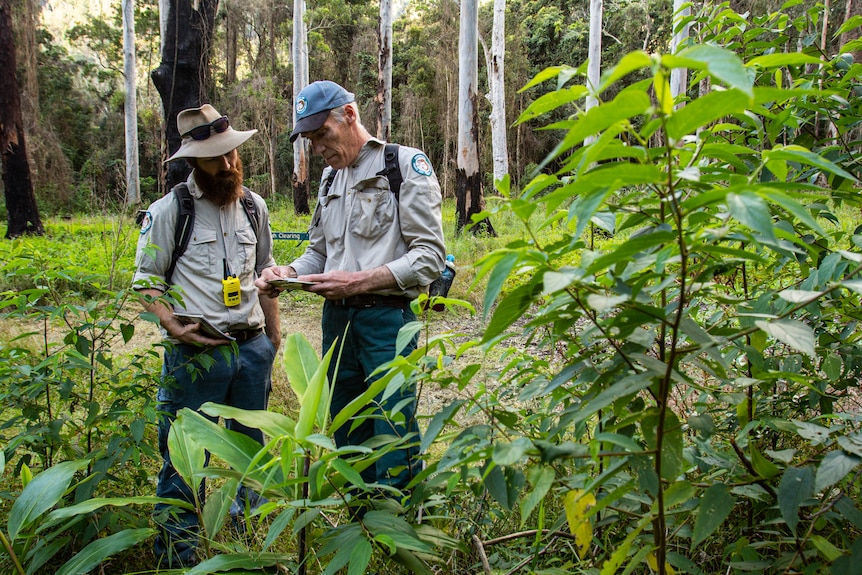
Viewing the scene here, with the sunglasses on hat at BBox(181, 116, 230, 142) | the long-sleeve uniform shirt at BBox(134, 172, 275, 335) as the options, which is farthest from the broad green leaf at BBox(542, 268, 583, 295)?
the sunglasses on hat at BBox(181, 116, 230, 142)

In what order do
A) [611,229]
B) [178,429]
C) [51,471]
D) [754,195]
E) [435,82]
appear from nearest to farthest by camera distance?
[754,195], [611,229], [51,471], [178,429], [435,82]

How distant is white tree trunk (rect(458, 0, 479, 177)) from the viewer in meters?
11.7

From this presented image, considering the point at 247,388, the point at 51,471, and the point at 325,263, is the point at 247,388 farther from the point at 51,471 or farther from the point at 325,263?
the point at 51,471

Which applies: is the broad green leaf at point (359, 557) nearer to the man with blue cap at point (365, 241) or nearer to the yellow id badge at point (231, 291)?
the man with blue cap at point (365, 241)

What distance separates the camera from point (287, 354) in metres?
1.34

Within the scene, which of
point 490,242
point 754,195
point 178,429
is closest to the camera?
point 754,195

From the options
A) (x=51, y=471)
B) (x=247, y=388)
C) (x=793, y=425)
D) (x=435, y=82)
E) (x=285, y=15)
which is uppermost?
(x=285, y=15)

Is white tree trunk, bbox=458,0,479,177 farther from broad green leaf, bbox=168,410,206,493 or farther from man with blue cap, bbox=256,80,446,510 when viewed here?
broad green leaf, bbox=168,410,206,493

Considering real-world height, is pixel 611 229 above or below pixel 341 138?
below

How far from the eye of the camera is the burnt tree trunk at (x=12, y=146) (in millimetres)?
10773

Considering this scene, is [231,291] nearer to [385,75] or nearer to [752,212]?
[752,212]

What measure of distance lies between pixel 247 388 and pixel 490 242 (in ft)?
23.9

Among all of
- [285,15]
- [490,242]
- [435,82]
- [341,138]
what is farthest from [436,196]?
[285,15]

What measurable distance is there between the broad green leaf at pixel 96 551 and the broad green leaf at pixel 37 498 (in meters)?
0.12
